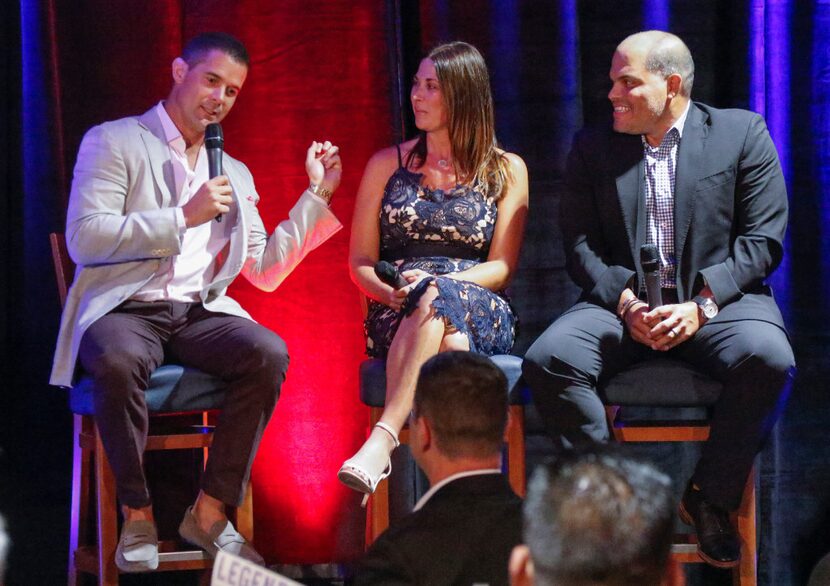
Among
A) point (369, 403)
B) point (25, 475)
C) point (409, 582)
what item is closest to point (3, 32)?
point (25, 475)

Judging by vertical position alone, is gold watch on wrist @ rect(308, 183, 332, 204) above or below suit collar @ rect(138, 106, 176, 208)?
below

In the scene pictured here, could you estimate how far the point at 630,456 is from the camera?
4.17ft

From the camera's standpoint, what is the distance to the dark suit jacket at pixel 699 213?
3123 mm

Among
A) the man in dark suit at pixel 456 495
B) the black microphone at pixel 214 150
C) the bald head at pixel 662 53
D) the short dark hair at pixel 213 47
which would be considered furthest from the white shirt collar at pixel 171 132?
the man in dark suit at pixel 456 495

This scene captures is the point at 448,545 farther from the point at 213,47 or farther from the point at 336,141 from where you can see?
the point at 336,141

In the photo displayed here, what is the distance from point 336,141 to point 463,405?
2.05m

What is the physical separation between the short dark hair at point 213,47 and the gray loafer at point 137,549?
1476mm

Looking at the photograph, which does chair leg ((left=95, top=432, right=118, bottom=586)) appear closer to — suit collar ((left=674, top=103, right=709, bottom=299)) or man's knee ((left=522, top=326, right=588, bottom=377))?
man's knee ((left=522, top=326, right=588, bottom=377))

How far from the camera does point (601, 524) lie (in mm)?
1163

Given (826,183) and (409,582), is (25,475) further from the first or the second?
(826,183)

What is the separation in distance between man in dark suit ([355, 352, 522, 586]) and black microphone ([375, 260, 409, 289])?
3.33 feet

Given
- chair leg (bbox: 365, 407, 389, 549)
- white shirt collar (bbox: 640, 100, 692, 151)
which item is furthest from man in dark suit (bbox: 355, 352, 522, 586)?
white shirt collar (bbox: 640, 100, 692, 151)

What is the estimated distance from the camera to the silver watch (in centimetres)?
304

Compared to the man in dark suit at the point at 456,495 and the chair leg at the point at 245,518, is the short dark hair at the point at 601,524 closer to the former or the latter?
the man in dark suit at the point at 456,495
